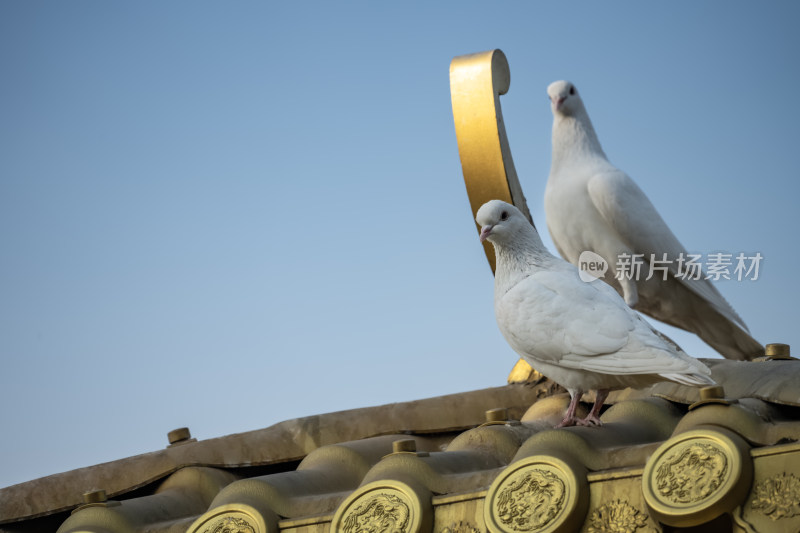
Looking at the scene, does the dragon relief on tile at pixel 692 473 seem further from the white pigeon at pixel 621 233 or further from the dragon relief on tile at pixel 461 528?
the white pigeon at pixel 621 233

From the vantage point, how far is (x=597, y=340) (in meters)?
4.68

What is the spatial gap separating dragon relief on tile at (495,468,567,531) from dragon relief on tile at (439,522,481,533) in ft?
0.63

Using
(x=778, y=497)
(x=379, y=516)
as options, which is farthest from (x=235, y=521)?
(x=778, y=497)

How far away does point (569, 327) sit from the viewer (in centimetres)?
477

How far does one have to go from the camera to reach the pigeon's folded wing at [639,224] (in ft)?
20.7

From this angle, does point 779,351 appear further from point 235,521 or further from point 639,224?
point 235,521

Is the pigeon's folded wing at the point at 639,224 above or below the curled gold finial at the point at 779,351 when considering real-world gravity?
above

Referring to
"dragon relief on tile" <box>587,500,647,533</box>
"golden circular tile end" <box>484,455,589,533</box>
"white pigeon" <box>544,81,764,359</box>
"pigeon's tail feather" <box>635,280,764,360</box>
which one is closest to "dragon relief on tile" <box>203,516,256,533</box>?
"golden circular tile end" <box>484,455,589,533</box>

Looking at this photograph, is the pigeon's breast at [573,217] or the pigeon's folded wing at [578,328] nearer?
the pigeon's folded wing at [578,328]

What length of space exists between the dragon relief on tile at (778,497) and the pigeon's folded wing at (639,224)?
2.77 metres

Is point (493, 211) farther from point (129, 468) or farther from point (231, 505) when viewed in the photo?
point (129, 468)

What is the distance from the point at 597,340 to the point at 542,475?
2.88ft

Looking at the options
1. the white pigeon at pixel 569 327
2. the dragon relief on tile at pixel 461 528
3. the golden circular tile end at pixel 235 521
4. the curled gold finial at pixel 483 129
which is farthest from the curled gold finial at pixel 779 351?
the golden circular tile end at pixel 235 521

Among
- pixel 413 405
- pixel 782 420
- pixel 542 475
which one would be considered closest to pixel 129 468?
pixel 413 405
